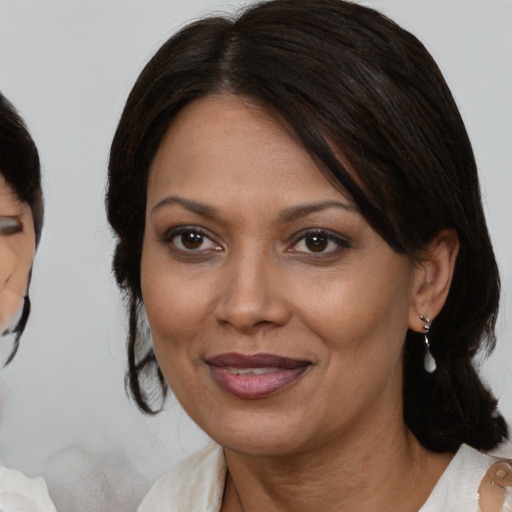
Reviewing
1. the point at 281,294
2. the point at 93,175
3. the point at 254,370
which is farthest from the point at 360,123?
the point at 93,175

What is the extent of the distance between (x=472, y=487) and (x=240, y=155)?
0.70 m

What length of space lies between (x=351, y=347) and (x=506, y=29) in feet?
3.45

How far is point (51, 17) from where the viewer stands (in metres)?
3.04

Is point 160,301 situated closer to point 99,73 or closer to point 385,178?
point 385,178

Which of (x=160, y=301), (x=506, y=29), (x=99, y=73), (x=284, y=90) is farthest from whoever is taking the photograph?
(x=99, y=73)

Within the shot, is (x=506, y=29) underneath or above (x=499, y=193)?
above

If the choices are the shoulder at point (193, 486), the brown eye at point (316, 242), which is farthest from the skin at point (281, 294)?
the shoulder at point (193, 486)

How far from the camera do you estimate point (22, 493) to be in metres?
2.93

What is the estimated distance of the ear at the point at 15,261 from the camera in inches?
115

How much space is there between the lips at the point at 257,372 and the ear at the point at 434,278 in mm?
235

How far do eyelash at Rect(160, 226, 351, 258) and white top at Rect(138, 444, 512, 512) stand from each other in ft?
1.59

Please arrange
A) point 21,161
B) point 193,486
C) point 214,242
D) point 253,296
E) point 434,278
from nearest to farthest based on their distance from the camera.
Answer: point 253,296 < point 214,242 < point 434,278 < point 193,486 < point 21,161

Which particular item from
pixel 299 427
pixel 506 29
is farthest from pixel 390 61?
pixel 506 29

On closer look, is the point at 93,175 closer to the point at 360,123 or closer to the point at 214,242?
the point at 214,242
